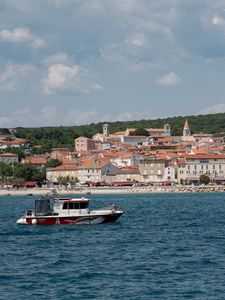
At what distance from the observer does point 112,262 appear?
45.1m

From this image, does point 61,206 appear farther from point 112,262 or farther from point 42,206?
point 112,262

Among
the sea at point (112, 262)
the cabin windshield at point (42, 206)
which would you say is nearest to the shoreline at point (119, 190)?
the cabin windshield at point (42, 206)

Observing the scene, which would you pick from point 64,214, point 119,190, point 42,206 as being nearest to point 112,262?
point 64,214

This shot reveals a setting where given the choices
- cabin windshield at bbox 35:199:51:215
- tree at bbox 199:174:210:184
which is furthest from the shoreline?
cabin windshield at bbox 35:199:51:215

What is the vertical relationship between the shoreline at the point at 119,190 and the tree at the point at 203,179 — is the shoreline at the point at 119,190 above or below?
below

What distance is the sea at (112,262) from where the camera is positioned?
124 feet

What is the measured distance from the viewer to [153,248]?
51156 millimetres

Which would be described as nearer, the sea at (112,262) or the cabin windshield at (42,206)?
the sea at (112,262)

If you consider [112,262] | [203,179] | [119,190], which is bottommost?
[112,262]

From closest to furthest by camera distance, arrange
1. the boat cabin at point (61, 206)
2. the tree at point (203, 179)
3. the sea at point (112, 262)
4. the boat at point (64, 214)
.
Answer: the sea at point (112, 262), the boat at point (64, 214), the boat cabin at point (61, 206), the tree at point (203, 179)

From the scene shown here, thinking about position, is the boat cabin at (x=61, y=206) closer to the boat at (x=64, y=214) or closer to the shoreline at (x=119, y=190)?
the boat at (x=64, y=214)

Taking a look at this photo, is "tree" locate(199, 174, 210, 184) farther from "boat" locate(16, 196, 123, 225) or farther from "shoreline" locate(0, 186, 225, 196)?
"boat" locate(16, 196, 123, 225)

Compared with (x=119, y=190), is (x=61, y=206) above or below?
below

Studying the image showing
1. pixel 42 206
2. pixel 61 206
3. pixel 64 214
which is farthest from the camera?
pixel 42 206
